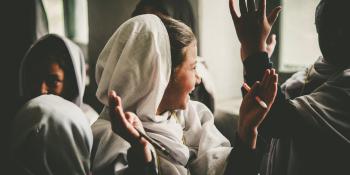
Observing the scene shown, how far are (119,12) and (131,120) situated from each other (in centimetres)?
179

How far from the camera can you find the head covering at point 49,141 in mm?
897

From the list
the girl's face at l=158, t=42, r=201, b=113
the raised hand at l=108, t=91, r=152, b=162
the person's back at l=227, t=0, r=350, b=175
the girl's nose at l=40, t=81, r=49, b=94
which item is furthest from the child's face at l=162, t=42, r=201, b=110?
the girl's nose at l=40, t=81, r=49, b=94

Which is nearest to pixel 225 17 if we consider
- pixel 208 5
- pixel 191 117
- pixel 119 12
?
pixel 208 5

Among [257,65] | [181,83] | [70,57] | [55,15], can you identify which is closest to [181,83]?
[181,83]

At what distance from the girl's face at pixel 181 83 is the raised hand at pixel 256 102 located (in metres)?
0.20

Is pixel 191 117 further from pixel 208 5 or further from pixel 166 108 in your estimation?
pixel 208 5

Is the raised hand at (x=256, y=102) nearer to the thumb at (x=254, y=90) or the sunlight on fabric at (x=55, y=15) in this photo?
the thumb at (x=254, y=90)

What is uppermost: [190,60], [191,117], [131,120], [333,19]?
[333,19]

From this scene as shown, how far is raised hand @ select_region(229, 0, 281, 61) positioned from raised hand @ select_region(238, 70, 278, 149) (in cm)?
13

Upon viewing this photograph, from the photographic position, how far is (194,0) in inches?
90.4

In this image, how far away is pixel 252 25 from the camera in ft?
3.38

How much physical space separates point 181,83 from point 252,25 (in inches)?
11.1

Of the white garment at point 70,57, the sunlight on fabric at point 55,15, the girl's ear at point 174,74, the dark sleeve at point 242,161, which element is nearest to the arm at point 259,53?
the dark sleeve at point 242,161

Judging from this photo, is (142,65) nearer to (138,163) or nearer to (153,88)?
(153,88)
